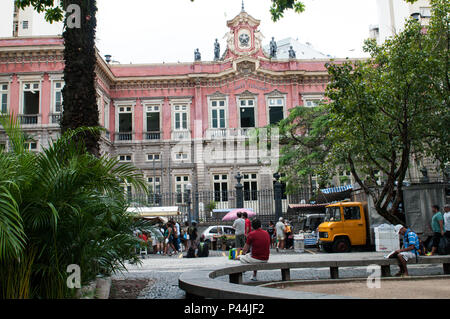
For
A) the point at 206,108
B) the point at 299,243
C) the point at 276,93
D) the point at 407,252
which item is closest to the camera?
the point at 407,252

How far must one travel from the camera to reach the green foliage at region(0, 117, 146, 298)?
5418 millimetres

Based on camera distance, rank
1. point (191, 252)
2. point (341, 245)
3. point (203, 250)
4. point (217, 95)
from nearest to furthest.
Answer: point (191, 252) → point (203, 250) → point (341, 245) → point (217, 95)

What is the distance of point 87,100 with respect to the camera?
9.07m

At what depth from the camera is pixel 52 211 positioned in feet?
17.5

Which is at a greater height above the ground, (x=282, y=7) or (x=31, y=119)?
(x=31, y=119)

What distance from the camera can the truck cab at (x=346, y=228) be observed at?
709 inches

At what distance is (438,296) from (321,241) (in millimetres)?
11377

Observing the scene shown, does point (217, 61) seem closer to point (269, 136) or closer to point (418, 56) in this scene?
point (269, 136)

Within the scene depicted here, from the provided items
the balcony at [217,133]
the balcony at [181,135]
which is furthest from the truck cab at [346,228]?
the balcony at [181,135]

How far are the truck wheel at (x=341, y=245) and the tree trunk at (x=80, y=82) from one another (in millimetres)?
11552

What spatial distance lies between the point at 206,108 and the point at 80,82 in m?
26.5

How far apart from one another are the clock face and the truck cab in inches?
821

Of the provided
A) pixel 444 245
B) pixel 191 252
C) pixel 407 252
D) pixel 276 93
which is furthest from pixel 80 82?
pixel 276 93

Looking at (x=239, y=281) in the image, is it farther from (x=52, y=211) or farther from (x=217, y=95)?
(x=217, y=95)
